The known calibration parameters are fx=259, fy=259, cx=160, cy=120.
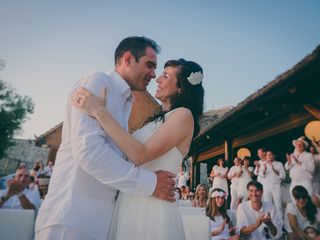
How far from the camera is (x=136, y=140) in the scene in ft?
4.75

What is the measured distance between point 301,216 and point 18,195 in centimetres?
543

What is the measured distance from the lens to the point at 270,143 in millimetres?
9383

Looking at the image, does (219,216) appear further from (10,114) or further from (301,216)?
(10,114)

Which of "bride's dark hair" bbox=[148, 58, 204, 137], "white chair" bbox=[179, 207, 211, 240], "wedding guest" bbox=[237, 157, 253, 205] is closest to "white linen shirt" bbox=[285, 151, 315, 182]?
"wedding guest" bbox=[237, 157, 253, 205]

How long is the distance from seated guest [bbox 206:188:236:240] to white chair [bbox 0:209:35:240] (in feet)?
9.74

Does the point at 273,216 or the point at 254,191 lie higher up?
the point at 254,191

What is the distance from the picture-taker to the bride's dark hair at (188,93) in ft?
6.57

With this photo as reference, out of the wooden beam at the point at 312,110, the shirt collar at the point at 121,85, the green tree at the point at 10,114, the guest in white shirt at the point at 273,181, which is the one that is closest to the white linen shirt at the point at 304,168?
the guest in white shirt at the point at 273,181

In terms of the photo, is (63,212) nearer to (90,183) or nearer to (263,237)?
(90,183)

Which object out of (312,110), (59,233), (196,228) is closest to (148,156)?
(59,233)

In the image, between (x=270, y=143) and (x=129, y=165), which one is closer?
(x=129, y=165)

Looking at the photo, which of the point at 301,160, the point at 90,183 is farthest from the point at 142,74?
the point at 301,160

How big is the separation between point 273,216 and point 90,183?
486cm

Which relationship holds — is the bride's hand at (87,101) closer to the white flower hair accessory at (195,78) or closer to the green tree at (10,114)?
the white flower hair accessory at (195,78)
